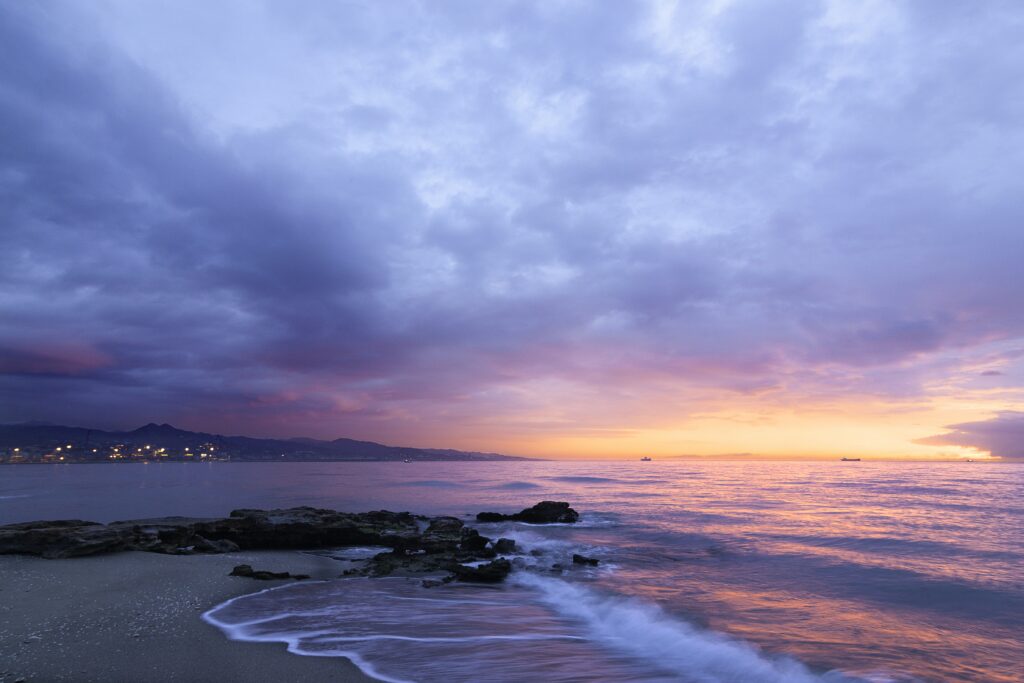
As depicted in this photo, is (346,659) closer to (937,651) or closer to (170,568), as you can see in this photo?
(170,568)

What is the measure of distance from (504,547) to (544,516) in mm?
13240

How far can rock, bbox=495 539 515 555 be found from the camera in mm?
20500

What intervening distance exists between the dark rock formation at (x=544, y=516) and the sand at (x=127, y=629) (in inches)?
819

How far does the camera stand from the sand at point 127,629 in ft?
24.0

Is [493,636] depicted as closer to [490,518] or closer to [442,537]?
[442,537]

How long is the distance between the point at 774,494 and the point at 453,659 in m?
49.0

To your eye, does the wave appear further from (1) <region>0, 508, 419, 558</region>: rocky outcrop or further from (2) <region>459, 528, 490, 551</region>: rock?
(1) <region>0, 508, 419, 558</region>: rocky outcrop

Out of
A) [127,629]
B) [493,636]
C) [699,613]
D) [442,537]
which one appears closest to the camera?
[127,629]

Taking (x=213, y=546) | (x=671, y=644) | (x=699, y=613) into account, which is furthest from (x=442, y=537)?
(x=671, y=644)

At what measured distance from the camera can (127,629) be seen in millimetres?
9062

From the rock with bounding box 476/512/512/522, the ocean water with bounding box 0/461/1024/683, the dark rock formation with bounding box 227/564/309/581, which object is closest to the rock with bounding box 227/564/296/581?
the dark rock formation with bounding box 227/564/309/581

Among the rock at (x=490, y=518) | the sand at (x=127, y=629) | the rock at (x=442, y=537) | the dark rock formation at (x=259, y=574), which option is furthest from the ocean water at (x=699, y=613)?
the rock at (x=490, y=518)

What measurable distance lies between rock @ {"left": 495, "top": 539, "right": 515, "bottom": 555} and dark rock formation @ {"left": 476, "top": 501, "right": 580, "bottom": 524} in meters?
12.5

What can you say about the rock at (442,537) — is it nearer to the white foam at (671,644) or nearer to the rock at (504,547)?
the rock at (504,547)
